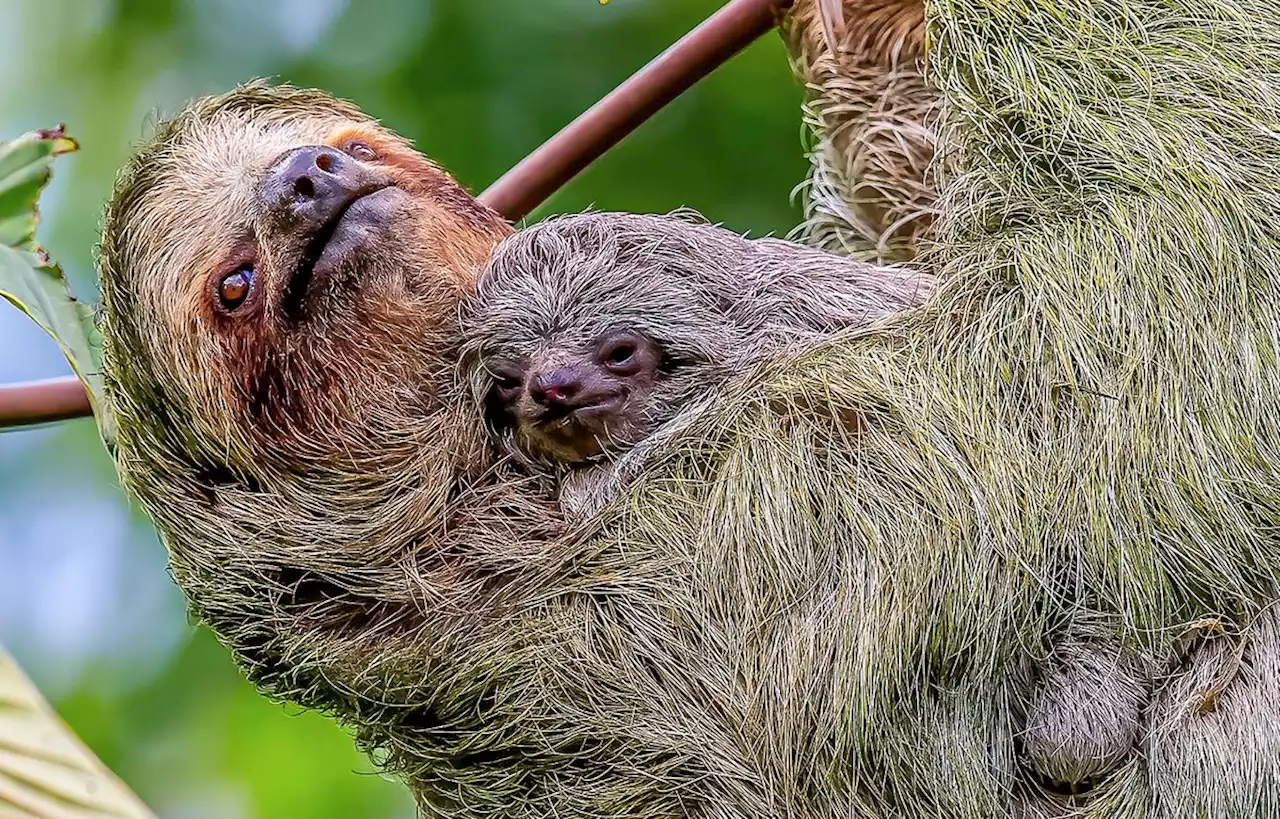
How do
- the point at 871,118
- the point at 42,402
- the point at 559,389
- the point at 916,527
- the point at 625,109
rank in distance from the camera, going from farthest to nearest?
the point at 871,118
the point at 625,109
the point at 42,402
the point at 559,389
the point at 916,527

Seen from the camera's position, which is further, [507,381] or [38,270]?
[38,270]

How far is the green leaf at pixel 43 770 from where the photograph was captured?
3770mm

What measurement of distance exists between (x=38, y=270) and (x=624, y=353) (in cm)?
179

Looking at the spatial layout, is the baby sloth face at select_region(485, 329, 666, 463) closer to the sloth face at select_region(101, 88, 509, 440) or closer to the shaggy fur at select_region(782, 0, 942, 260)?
the sloth face at select_region(101, 88, 509, 440)

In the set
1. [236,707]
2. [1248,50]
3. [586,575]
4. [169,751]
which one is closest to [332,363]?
[586,575]

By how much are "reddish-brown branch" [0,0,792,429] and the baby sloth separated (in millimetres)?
251

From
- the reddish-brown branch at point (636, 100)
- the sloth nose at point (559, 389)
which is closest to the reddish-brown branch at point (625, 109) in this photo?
the reddish-brown branch at point (636, 100)

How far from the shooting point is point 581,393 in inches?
146

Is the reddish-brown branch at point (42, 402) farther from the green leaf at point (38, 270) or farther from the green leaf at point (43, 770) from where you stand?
the green leaf at point (43, 770)

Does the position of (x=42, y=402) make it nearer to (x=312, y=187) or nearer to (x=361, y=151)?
(x=312, y=187)

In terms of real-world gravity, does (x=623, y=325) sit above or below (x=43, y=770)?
above

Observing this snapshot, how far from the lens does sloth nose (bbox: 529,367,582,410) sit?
3.70 meters

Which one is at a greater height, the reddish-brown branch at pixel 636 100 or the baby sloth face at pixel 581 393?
the reddish-brown branch at pixel 636 100

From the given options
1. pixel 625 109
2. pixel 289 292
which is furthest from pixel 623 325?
pixel 289 292
